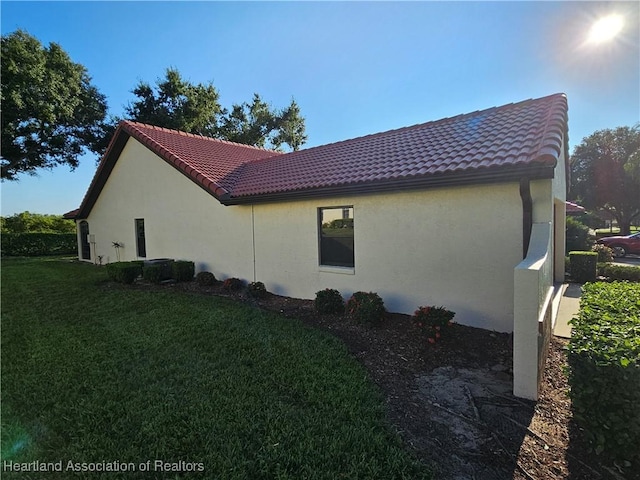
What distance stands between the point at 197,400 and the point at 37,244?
94.1 ft

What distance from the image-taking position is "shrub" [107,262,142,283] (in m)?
10.5

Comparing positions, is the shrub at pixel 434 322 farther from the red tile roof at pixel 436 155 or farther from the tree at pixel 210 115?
the tree at pixel 210 115

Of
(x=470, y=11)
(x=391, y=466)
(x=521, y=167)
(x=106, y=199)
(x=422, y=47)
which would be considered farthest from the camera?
(x=106, y=199)

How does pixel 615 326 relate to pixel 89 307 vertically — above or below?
above

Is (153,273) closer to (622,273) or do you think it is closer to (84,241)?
(84,241)

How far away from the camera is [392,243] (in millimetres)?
6715

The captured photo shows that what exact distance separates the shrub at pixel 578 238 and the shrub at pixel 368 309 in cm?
1315

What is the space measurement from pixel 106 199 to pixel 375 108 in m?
13.7

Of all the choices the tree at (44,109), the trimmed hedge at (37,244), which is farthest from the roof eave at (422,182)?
the trimmed hedge at (37,244)

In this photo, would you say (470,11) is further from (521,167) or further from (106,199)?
(106,199)

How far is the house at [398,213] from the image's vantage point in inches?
207

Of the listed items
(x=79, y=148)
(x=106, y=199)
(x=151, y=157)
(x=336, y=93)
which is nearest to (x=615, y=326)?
(x=336, y=93)

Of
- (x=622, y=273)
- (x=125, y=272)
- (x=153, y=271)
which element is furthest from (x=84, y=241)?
(x=622, y=273)

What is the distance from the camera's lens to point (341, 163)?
28.9ft
